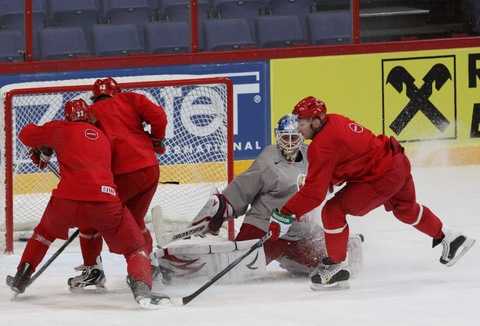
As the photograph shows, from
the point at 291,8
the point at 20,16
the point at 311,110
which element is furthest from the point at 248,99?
the point at 311,110

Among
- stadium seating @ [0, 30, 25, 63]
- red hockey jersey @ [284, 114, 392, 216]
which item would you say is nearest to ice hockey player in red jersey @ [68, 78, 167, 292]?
red hockey jersey @ [284, 114, 392, 216]

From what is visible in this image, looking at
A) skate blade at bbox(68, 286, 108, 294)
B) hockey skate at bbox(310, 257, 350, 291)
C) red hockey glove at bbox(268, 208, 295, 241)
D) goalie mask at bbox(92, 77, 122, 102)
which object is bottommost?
skate blade at bbox(68, 286, 108, 294)

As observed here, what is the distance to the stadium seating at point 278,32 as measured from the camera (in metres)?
9.38

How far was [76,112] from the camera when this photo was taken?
6.14 m

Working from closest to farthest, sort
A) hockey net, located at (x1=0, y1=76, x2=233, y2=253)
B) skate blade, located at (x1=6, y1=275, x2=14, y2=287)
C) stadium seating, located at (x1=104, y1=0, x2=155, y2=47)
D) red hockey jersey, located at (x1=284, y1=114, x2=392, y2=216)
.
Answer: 1. red hockey jersey, located at (x1=284, y1=114, x2=392, y2=216)
2. skate blade, located at (x1=6, y1=275, x2=14, y2=287)
3. hockey net, located at (x1=0, y1=76, x2=233, y2=253)
4. stadium seating, located at (x1=104, y1=0, x2=155, y2=47)

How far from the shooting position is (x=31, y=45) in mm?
8789

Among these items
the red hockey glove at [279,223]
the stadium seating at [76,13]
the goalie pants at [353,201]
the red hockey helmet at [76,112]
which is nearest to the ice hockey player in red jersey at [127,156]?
the red hockey helmet at [76,112]

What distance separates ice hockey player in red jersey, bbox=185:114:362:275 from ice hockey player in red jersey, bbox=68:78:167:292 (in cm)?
41

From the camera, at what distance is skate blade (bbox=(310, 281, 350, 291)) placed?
632cm

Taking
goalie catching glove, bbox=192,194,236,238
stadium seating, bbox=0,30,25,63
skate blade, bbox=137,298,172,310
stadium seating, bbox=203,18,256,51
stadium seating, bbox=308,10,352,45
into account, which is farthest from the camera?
stadium seating, bbox=308,10,352,45

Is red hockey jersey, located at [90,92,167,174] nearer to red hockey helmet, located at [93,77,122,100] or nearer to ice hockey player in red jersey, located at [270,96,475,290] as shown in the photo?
red hockey helmet, located at [93,77,122,100]

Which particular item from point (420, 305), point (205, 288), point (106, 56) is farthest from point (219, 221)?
point (106, 56)

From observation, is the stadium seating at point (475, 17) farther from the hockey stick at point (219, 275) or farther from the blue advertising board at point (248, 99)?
the hockey stick at point (219, 275)

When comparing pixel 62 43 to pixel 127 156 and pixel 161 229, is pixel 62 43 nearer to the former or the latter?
pixel 161 229
